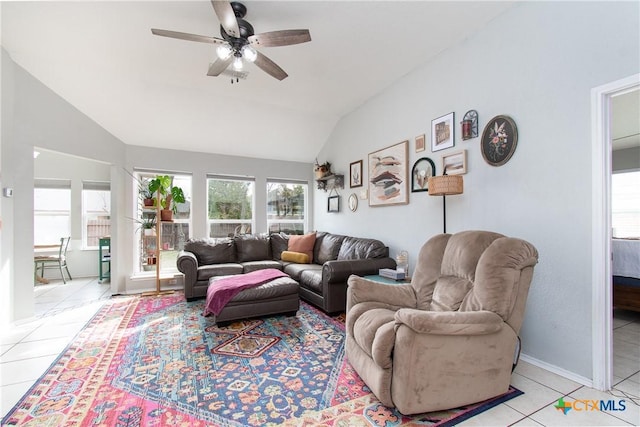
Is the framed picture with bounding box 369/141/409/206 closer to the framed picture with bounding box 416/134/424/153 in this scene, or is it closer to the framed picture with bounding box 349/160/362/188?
the framed picture with bounding box 416/134/424/153

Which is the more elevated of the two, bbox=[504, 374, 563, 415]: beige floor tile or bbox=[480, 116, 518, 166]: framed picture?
bbox=[480, 116, 518, 166]: framed picture

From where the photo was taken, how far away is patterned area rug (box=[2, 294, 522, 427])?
1.66m

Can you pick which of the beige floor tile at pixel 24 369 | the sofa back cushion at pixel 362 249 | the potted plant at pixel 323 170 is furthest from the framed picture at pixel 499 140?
the beige floor tile at pixel 24 369

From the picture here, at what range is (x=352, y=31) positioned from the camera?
267 cm

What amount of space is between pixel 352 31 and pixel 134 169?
4.01m

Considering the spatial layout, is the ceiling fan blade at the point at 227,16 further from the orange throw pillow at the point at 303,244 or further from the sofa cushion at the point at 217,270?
the orange throw pillow at the point at 303,244

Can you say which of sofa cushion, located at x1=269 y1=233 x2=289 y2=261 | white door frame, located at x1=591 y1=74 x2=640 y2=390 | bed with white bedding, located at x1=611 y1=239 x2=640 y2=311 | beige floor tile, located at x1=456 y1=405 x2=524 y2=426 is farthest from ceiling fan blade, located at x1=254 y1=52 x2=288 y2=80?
bed with white bedding, located at x1=611 y1=239 x2=640 y2=311

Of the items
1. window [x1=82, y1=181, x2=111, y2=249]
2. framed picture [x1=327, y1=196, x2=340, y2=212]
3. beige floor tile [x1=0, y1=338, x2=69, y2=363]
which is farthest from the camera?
window [x1=82, y1=181, x2=111, y2=249]

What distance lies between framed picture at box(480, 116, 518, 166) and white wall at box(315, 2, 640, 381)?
0.18 feet

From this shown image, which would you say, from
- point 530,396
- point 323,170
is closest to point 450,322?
point 530,396

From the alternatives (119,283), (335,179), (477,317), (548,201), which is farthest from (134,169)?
(548,201)

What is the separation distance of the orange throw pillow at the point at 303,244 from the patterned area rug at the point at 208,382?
1755 millimetres

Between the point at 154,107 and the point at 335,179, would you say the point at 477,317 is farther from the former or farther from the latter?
the point at 154,107

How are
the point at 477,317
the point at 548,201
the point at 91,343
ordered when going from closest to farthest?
the point at 477,317, the point at 548,201, the point at 91,343
